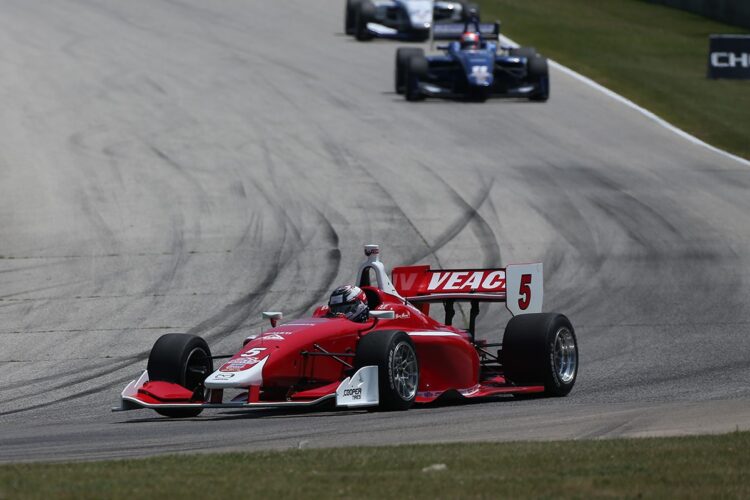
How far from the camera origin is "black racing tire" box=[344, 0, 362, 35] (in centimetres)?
3916

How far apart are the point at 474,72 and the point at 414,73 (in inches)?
54.2

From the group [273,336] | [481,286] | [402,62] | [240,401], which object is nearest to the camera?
[240,401]

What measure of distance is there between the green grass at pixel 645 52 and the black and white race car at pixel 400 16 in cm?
188

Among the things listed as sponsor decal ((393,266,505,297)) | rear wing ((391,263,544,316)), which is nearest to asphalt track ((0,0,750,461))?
rear wing ((391,263,544,316))

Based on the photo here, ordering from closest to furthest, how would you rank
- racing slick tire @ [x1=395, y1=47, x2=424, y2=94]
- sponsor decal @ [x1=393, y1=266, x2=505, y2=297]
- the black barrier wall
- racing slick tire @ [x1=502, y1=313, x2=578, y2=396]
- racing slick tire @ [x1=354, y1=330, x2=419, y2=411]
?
1. racing slick tire @ [x1=354, y1=330, x2=419, y2=411]
2. racing slick tire @ [x1=502, y1=313, x2=578, y2=396]
3. sponsor decal @ [x1=393, y1=266, x2=505, y2=297]
4. racing slick tire @ [x1=395, y1=47, x2=424, y2=94]
5. the black barrier wall

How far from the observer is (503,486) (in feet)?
24.2

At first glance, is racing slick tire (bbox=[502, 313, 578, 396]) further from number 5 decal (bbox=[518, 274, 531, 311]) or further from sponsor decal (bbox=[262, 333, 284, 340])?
sponsor decal (bbox=[262, 333, 284, 340])

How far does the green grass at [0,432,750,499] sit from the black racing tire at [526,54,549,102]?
22668 mm

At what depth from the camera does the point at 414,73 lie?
3109 centimetres

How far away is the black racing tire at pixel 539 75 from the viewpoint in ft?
102

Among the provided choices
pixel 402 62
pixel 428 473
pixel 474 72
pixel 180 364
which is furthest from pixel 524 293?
pixel 402 62

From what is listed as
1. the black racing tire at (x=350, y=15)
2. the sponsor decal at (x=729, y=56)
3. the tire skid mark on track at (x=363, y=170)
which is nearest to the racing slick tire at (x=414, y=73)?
the tire skid mark on track at (x=363, y=170)

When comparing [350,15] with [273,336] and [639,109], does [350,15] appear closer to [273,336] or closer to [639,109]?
[639,109]

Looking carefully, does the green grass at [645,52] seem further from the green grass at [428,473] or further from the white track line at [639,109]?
the green grass at [428,473]
